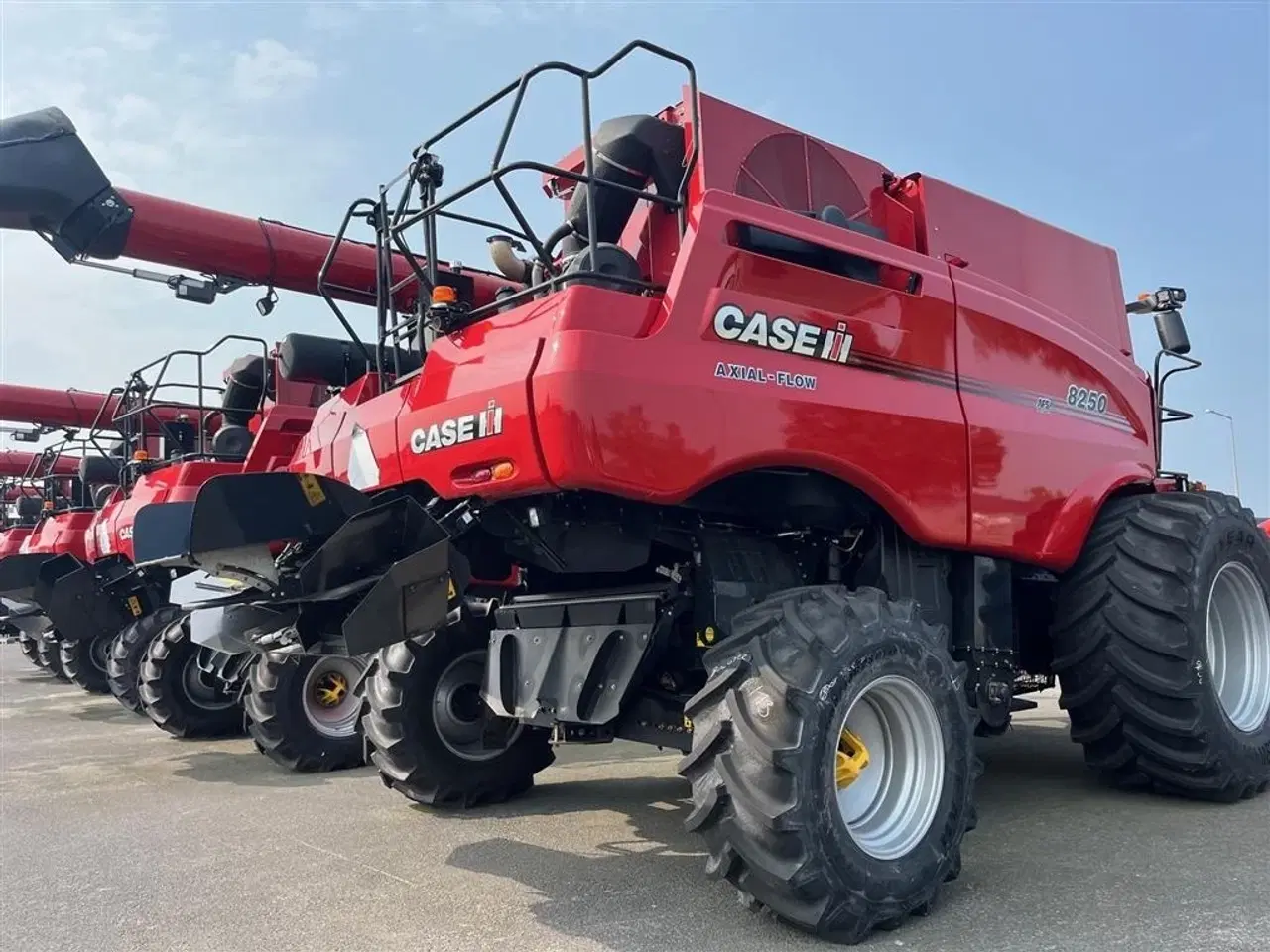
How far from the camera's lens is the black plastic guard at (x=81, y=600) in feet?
34.0

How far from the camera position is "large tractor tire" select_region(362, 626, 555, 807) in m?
5.33

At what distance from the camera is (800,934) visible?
3482 millimetres

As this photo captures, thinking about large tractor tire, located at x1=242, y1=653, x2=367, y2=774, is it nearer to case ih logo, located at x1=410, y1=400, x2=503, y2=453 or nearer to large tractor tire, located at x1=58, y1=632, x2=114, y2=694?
case ih logo, located at x1=410, y1=400, x2=503, y2=453

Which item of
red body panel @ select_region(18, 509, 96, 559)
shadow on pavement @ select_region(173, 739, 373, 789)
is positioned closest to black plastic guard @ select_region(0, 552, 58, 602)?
red body panel @ select_region(18, 509, 96, 559)

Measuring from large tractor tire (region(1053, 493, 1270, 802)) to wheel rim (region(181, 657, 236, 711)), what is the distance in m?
6.89

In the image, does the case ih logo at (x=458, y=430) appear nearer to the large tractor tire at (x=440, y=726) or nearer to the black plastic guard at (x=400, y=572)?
the black plastic guard at (x=400, y=572)

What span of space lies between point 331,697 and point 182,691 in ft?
7.53

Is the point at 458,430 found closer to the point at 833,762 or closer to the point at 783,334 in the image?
the point at 783,334

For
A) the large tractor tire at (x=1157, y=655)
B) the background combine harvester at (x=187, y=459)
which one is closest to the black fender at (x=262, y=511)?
the background combine harvester at (x=187, y=459)

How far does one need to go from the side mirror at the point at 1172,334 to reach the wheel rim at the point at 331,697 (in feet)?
17.9

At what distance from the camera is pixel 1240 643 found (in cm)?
579

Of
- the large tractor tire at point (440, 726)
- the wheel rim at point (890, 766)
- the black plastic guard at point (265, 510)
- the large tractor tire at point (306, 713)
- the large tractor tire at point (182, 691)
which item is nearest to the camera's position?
the wheel rim at point (890, 766)

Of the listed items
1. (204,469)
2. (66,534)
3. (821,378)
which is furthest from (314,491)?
(66,534)

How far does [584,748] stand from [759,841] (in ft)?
15.6
